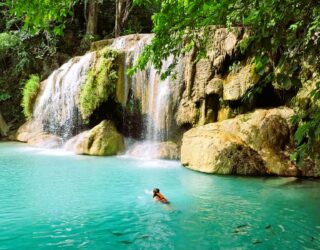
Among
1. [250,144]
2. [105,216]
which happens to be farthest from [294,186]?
[105,216]

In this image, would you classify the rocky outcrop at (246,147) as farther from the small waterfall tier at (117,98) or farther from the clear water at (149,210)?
the small waterfall tier at (117,98)

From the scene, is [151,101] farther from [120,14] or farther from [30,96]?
[120,14]

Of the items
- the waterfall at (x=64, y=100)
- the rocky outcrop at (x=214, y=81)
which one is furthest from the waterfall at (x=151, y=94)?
the waterfall at (x=64, y=100)

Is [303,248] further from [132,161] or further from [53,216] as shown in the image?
[132,161]

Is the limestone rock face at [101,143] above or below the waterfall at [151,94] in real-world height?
below

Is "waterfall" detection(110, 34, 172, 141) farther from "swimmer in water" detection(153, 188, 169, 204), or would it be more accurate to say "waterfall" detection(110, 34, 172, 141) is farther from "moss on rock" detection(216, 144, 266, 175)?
"swimmer in water" detection(153, 188, 169, 204)

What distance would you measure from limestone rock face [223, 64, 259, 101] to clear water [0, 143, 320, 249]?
2772mm

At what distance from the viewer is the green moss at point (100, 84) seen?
13.2 meters

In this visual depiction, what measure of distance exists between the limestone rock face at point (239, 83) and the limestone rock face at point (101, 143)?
151 inches

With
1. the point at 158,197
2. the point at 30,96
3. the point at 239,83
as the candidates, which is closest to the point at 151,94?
the point at 239,83

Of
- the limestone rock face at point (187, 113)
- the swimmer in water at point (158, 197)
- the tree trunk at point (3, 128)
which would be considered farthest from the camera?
the tree trunk at point (3, 128)

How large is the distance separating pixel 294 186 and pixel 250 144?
70.1 inches

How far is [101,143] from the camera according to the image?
11.8 meters

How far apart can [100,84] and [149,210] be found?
8.14 metres
